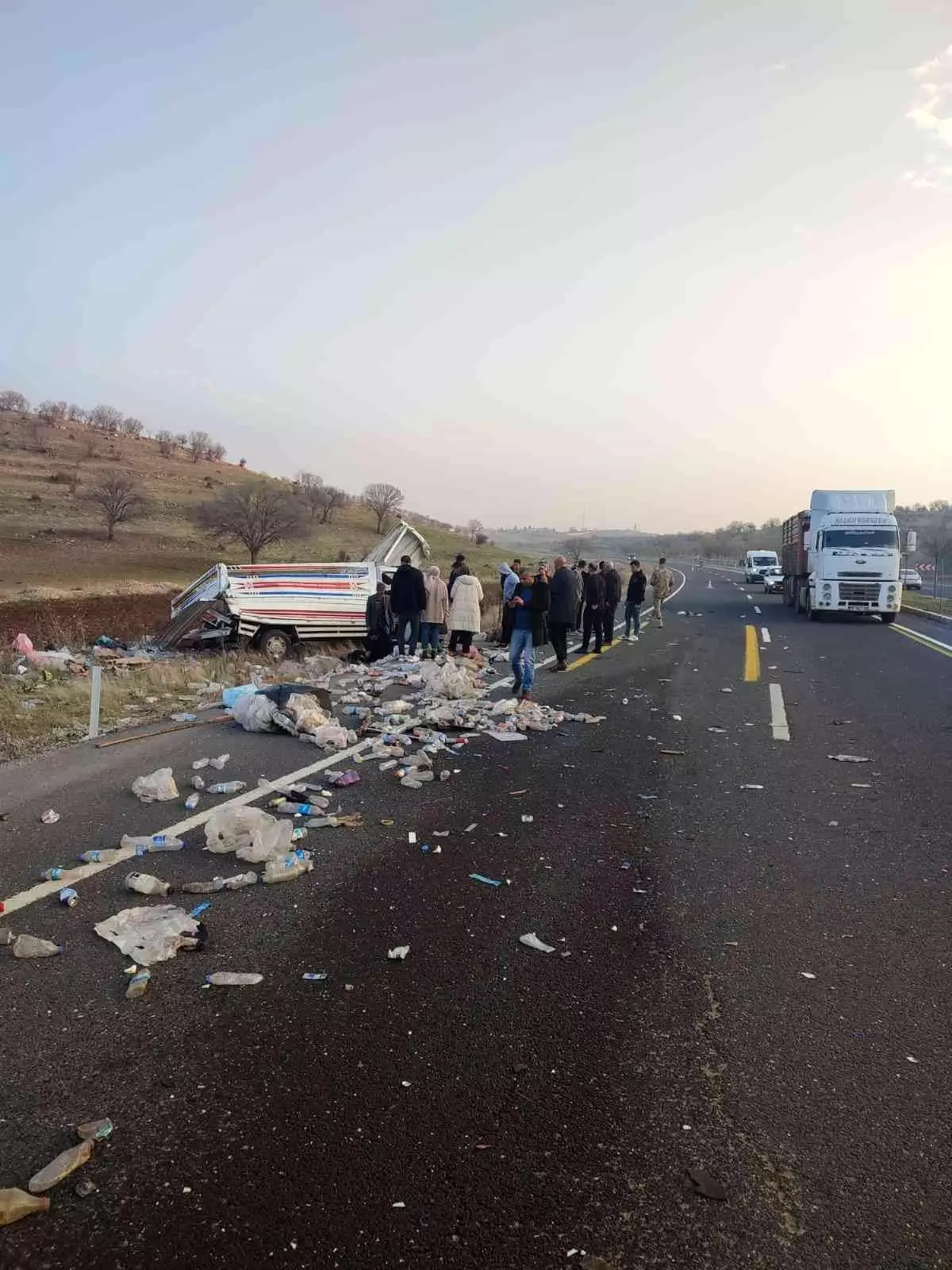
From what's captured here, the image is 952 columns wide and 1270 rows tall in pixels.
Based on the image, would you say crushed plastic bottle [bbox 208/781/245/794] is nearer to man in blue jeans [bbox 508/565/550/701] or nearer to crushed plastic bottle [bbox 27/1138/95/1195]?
crushed plastic bottle [bbox 27/1138/95/1195]

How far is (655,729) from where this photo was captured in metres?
8.81

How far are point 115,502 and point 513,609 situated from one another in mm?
53505

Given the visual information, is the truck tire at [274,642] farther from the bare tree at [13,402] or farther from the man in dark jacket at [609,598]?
the bare tree at [13,402]

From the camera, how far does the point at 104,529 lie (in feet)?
184

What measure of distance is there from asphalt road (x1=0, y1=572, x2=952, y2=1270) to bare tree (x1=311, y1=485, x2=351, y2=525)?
2739 inches

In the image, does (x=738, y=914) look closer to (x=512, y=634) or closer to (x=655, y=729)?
(x=655, y=729)

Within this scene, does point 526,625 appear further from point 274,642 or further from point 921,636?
point 921,636

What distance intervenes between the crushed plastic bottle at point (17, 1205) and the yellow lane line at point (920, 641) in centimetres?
1652

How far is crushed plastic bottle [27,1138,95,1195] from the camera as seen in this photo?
2396mm

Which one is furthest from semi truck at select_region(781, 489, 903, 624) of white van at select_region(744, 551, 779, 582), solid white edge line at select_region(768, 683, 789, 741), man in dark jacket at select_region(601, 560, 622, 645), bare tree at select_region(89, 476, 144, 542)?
bare tree at select_region(89, 476, 144, 542)

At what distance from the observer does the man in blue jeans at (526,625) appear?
10547 mm

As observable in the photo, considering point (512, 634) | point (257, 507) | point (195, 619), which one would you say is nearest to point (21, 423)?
point (257, 507)

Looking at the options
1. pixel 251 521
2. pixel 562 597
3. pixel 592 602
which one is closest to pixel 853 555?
pixel 592 602

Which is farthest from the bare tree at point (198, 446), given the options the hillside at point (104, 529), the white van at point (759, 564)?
the white van at point (759, 564)
